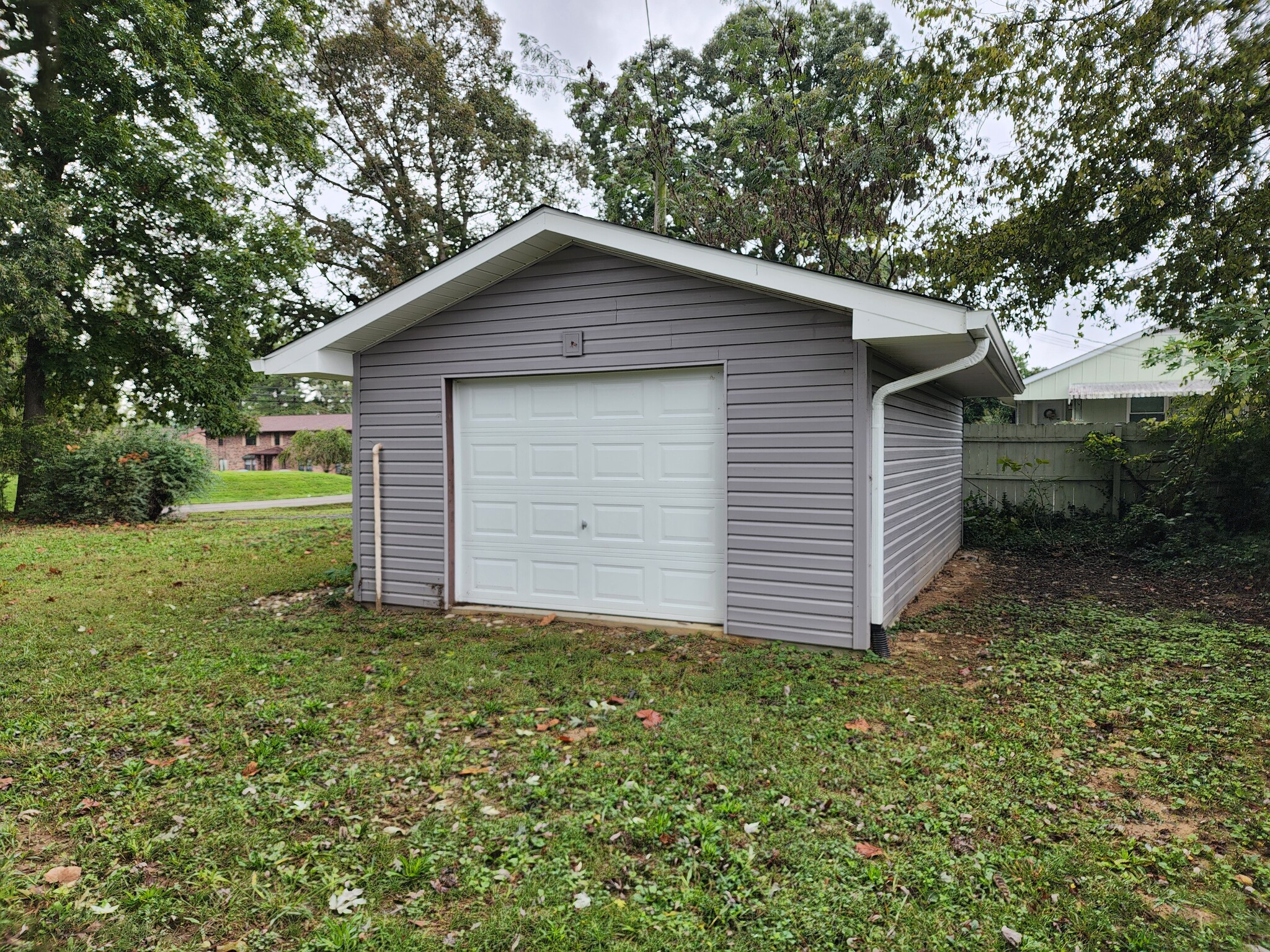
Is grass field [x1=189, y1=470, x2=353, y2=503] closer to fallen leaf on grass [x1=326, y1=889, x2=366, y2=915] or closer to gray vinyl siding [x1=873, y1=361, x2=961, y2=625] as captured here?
gray vinyl siding [x1=873, y1=361, x2=961, y2=625]

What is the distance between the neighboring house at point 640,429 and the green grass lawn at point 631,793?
25.5 inches

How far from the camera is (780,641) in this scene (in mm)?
5145

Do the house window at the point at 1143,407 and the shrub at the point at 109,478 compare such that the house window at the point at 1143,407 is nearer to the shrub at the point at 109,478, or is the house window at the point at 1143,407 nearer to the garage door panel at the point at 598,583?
the garage door panel at the point at 598,583

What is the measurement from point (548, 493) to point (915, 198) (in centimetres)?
840

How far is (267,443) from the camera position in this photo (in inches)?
1785

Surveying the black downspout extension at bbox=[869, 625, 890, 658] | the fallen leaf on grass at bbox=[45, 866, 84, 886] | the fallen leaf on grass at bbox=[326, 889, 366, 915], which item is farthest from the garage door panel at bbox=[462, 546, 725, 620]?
the fallen leaf on grass at bbox=[45, 866, 84, 886]

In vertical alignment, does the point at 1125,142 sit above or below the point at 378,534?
above

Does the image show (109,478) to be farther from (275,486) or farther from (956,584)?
(956,584)

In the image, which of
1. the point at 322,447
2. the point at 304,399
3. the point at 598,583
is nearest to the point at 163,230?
the point at 598,583

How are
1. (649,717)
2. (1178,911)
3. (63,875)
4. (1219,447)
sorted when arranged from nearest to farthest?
(1178,911)
(63,875)
(649,717)
(1219,447)

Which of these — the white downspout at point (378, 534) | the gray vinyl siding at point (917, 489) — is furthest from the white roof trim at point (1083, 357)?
the white downspout at point (378, 534)

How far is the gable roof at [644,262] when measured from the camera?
4.52 metres

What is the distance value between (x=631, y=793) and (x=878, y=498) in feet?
9.55

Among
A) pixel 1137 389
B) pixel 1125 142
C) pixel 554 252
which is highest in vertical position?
pixel 1125 142
